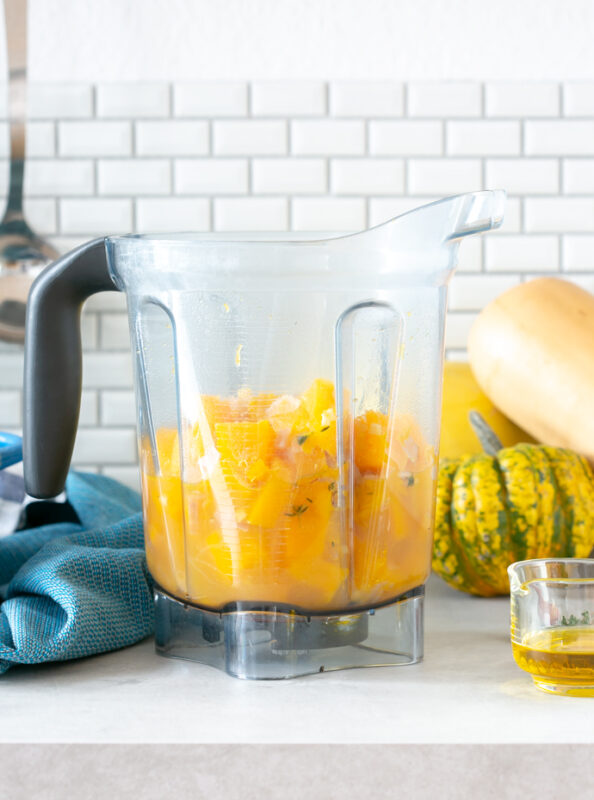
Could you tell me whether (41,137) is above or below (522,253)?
above

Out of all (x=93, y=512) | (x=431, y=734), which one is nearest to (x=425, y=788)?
(x=431, y=734)

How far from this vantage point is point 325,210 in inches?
51.4

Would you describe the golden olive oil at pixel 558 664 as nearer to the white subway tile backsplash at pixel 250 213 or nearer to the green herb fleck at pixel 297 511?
the green herb fleck at pixel 297 511

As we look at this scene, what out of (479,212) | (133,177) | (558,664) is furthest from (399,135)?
(558,664)

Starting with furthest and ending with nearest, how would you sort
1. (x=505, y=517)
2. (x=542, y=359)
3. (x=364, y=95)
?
(x=364, y=95), (x=542, y=359), (x=505, y=517)

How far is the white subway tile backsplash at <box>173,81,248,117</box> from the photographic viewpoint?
1.29 meters

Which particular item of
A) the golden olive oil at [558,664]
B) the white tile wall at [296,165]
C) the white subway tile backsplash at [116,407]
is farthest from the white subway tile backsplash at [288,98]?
the golden olive oil at [558,664]

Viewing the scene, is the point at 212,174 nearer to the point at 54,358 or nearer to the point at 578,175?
the point at 578,175

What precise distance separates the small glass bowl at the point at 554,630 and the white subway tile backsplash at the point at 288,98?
0.93 m

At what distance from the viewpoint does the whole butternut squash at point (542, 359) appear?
2.91 ft

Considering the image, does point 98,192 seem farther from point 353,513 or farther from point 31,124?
point 353,513

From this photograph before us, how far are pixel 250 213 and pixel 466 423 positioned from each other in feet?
1.62

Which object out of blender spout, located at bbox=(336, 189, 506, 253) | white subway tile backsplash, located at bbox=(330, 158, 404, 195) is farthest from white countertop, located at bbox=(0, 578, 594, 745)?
white subway tile backsplash, located at bbox=(330, 158, 404, 195)

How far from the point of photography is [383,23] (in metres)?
1.27
